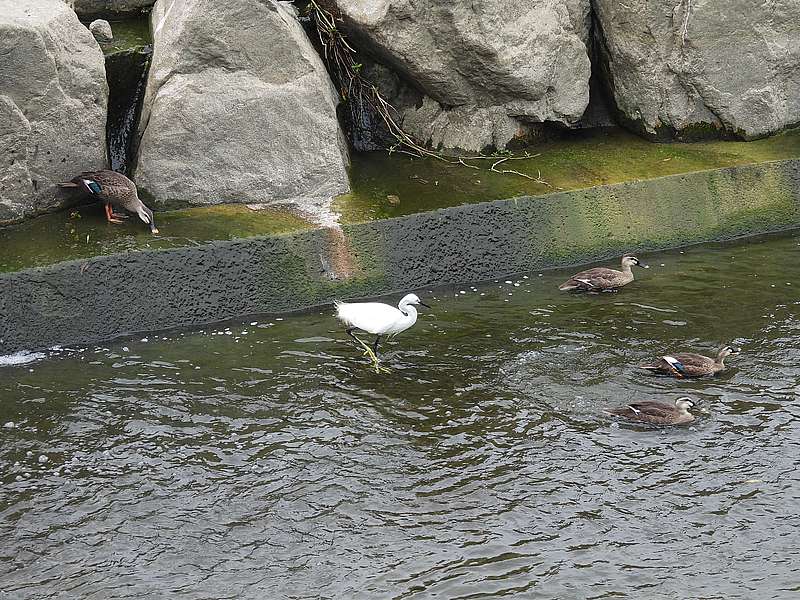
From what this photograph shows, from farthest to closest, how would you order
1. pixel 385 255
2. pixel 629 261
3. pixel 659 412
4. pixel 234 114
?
pixel 234 114
pixel 629 261
pixel 385 255
pixel 659 412

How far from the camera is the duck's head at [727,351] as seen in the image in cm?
839

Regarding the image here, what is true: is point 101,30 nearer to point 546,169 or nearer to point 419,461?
point 546,169

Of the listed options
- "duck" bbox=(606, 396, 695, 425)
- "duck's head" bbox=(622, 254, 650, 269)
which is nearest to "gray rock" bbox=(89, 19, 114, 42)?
"duck's head" bbox=(622, 254, 650, 269)

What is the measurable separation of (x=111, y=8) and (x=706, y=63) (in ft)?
21.5

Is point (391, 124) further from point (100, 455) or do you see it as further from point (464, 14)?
point (100, 455)

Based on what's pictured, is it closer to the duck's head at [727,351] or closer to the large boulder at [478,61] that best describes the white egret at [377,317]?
the duck's head at [727,351]

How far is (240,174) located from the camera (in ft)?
34.2

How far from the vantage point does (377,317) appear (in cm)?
855

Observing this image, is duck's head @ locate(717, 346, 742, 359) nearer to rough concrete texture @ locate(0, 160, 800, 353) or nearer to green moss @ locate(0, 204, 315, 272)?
rough concrete texture @ locate(0, 160, 800, 353)

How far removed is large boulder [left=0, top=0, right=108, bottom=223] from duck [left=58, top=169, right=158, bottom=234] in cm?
35

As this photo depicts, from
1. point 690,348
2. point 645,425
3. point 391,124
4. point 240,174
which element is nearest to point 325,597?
point 645,425

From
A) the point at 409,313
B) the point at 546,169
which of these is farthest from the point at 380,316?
the point at 546,169

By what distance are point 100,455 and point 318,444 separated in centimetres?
147

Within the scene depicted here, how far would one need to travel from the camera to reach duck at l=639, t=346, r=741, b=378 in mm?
8141
